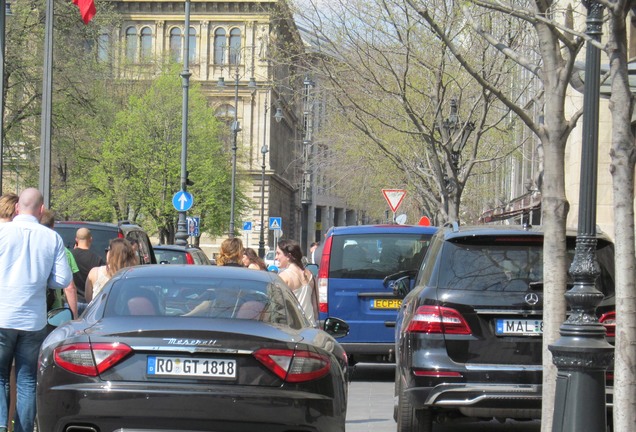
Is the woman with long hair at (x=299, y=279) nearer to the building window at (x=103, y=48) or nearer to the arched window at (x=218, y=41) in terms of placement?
the building window at (x=103, y=48)

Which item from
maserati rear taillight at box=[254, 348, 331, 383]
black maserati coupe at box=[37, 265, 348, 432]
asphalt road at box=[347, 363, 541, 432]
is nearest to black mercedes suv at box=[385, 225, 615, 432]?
asphalt road at box=[347, 363, 541, 432]

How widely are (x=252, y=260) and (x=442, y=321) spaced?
595cm

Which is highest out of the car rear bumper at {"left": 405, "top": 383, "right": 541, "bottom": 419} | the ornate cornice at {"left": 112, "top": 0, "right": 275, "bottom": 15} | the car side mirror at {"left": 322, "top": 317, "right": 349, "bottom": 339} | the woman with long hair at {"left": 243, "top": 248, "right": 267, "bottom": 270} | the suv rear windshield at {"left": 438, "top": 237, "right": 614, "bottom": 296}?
the ornate cornice at {"left": 112, "top": 0, "right": 275, "bottom": 15}

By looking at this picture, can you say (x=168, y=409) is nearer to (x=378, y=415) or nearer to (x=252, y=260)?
(x=378, y=415)

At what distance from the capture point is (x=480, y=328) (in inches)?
345

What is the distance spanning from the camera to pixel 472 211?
193ft

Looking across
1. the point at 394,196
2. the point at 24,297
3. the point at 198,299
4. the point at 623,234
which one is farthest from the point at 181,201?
the point at 623,234

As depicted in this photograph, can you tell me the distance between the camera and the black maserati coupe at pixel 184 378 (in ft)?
20.8

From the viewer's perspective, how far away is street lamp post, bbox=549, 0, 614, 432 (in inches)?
278

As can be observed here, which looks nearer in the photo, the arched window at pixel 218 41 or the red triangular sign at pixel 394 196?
the red triangular sign at pixel 394 196

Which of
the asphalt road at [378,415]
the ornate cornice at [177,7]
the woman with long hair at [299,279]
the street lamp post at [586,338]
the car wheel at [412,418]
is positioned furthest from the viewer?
the ornate cornice at [177,7]

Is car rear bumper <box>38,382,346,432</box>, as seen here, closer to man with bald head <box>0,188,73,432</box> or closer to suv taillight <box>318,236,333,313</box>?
man with bald head <box>0,188,73,432</box>

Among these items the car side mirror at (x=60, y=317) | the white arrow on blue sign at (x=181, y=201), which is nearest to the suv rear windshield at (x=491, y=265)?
the car side mirror at (x=60, y=317)

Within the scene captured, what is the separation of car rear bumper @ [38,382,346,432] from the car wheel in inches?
117
